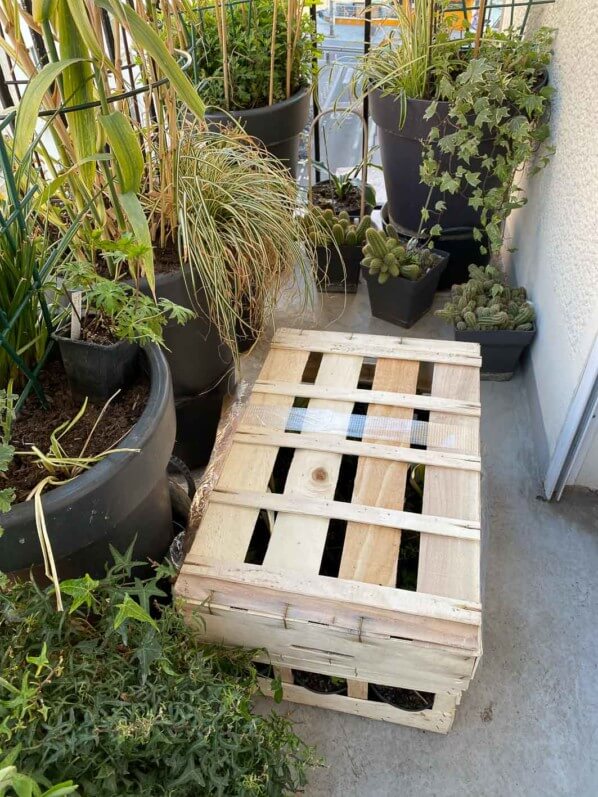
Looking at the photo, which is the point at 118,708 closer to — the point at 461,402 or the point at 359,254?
the point at 461,402

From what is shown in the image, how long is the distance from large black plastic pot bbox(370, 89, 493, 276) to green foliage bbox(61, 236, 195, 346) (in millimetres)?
1170

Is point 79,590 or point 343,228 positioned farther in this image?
point 343,228

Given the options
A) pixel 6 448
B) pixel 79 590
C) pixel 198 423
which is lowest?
pixel 198 423

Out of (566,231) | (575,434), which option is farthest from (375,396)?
(566,231)

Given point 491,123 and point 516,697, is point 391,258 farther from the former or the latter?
point 516,697

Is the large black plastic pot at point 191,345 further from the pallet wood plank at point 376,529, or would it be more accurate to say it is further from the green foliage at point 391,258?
the green foliage at point 391,258

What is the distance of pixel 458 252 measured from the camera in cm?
206

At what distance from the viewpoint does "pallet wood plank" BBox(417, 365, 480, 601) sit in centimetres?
101

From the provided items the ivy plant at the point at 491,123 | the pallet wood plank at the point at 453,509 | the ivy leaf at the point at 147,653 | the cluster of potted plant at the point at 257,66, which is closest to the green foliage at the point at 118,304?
the ivy leaf at the point at 147,653

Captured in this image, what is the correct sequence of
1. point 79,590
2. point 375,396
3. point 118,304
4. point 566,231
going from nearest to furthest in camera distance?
point 79,590, point 118,304, point 375,396, point 566,231

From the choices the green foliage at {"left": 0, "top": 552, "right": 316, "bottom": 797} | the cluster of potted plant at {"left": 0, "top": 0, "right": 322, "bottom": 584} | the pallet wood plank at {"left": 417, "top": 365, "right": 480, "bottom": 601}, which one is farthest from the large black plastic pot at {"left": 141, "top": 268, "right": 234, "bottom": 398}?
the green foliage at {"left": 0, "top": 552, "right": 316, "bottom": 797}

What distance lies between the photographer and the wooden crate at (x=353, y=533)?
98 centimetres

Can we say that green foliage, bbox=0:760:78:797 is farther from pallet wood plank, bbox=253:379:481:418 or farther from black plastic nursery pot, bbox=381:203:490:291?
black plastic nursery pot, bbox=381:203:490:291

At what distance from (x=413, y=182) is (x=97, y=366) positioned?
136 centimetres
